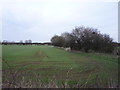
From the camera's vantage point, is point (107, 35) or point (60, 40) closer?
point (107, 35)

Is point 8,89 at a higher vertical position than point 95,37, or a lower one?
lower

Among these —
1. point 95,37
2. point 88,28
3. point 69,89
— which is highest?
point 88,28

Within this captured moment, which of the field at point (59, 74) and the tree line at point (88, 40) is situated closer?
the field at point (59, 74)

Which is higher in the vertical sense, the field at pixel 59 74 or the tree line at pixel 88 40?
the tree line at pixel 88 40

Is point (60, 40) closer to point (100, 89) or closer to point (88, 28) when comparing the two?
point (88, 28)

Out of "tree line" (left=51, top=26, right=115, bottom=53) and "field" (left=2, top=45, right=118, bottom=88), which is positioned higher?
"tree line" (left=51, top=26, right=115, bottom=53)

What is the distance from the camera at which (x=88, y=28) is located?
31688mm

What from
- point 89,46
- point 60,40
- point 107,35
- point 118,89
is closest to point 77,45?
point 89,46

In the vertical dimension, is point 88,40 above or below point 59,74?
above

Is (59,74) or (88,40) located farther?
(88,40)

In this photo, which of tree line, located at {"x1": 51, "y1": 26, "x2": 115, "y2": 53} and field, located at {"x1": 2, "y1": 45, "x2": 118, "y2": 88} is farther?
tree line, located at {"x1": 51, "y1": 26, "x2": 115, "y2": 53}

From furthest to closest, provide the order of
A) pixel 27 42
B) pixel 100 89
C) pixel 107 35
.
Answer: pixel 27 42
pixel 107 35
pixel 100 89

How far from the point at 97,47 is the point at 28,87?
26.3m

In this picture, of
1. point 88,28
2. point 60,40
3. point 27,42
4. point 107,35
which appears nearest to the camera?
point 107,35
